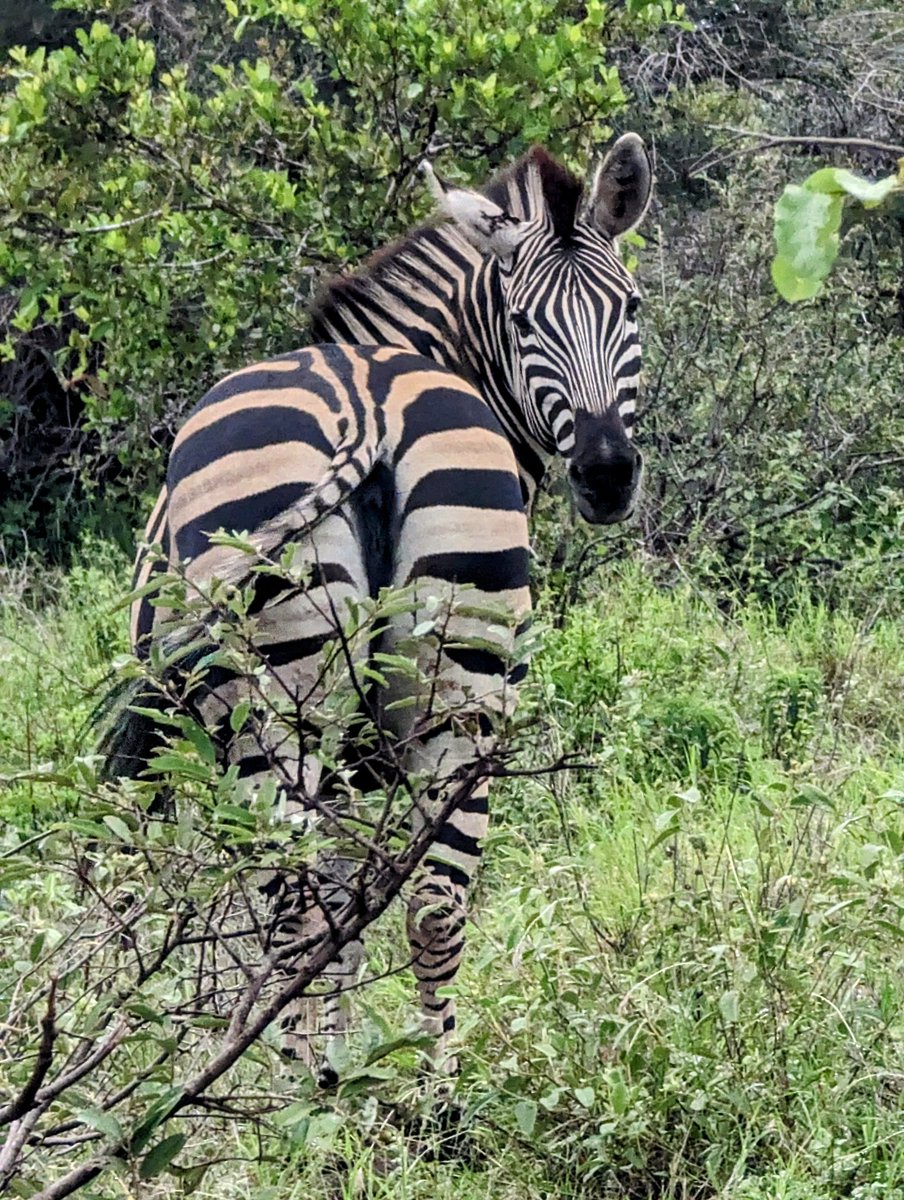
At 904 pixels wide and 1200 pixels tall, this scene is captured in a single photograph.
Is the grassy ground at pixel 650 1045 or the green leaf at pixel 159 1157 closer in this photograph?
the green leaf at pixel 159 1157

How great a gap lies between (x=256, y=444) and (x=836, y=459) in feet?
15.4

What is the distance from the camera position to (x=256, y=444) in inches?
119

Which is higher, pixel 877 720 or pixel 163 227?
pixel 163 227

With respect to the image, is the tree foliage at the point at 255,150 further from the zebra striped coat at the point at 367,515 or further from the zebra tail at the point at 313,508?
the zebra tail at the point at 313,508

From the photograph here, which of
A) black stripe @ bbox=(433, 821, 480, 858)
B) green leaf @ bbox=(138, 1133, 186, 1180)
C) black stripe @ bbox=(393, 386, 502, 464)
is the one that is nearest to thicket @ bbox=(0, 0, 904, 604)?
black stripe @ bbox=(393, 386, 502, 464)

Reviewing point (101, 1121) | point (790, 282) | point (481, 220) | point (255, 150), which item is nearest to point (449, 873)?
point (101, 1121)

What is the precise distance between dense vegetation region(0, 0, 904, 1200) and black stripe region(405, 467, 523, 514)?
30 centimetres

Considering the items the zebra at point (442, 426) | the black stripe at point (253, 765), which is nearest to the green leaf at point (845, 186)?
the zebra at point (442, 426)

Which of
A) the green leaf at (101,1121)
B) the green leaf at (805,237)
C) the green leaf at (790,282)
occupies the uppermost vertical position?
the green leaf at (805,237)

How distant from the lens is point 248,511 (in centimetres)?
298

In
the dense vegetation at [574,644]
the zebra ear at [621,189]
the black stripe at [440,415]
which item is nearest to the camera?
the dense vegetation at [574,644]

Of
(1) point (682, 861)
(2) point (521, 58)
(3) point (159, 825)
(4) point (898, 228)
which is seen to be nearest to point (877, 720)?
(1) point (682, 861)

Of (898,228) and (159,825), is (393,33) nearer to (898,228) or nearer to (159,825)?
(159,825)

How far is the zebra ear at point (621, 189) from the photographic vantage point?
3861 mm
